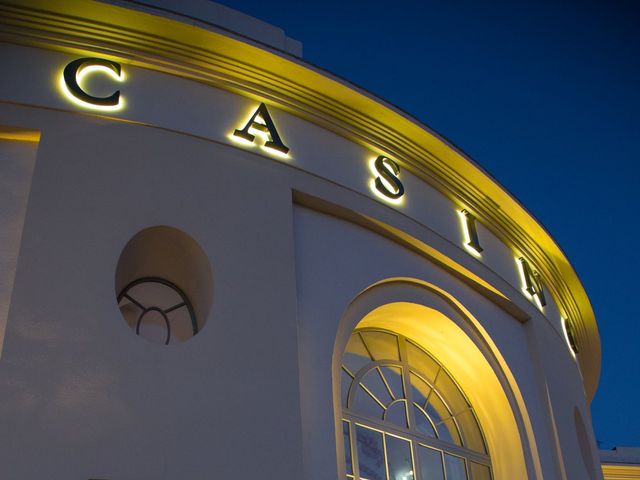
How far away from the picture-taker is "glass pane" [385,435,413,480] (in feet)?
32.7

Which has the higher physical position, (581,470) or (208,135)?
(208,135)

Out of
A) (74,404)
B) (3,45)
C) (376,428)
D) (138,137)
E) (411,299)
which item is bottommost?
(74,404)

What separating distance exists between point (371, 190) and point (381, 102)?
1.07m

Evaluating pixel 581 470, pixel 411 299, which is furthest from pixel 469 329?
pixel 581 470

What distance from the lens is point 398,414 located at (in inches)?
418

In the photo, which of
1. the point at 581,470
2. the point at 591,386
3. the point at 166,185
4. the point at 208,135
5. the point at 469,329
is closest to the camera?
the point at 166,185

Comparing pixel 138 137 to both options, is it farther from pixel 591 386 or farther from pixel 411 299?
pixel 591 386

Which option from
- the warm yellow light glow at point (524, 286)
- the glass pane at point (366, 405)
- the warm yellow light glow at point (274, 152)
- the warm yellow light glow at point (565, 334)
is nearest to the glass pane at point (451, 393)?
the glass pane at point (366, 405)

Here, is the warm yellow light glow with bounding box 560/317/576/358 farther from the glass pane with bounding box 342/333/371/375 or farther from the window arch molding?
the glass pane with bounding box 342/333/371/375

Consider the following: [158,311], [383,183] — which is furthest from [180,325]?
[383,183]

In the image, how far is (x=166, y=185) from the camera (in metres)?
8.86

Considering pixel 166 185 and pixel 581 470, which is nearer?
pixel 166 185

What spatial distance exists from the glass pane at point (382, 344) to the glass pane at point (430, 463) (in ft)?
4.02

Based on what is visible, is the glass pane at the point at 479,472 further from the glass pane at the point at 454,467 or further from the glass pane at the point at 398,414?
the glass pane at the point at 398,414
